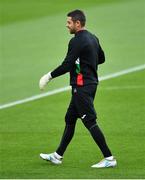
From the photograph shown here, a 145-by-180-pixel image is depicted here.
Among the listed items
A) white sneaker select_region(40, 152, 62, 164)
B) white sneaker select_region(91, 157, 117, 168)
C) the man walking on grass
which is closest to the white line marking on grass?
white sneaker select_region(40, 152, 62, 164)

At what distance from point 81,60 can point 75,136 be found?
2714mm

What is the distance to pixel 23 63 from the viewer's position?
22.4m

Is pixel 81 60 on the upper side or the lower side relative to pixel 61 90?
upper

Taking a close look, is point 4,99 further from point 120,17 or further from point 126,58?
point 120,17

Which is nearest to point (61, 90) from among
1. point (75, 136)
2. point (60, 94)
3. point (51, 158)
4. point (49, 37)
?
point (60, 94)

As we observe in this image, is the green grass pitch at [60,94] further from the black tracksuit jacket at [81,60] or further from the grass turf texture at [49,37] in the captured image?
the black tracksuit jacket at [81,60]

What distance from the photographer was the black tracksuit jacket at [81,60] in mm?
12383

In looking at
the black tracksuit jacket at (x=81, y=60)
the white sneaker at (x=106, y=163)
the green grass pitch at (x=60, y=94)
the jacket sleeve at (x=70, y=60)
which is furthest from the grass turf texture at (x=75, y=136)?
the jacket sleeve at (x=70, y=60)

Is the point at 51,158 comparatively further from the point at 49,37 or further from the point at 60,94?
the point at 49,37

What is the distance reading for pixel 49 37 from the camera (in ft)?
86.0

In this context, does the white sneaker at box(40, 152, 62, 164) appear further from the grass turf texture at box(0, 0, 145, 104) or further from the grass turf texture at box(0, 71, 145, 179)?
the grass turf texture at box(0, 0, 145, 104)

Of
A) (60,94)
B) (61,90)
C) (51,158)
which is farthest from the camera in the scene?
(61,90)

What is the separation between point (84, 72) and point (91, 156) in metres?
1.54

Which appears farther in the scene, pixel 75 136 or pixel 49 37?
pixel 49 37
